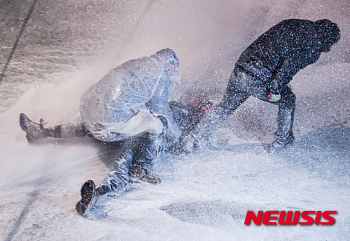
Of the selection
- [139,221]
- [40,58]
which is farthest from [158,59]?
[40,58]

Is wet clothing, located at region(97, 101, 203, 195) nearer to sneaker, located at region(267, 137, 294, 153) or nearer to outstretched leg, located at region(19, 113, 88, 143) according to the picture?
outstretched leg, located at region(19, 113, 88, 143)

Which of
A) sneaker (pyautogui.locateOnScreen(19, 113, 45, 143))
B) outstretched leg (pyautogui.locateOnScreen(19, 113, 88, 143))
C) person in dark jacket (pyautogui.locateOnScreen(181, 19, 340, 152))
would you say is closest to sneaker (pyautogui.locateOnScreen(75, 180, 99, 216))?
outstretched leg (pyautogui.locateOnScreen(19, 113, 88, 143))

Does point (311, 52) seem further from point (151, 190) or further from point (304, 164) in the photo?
point (151, 190)

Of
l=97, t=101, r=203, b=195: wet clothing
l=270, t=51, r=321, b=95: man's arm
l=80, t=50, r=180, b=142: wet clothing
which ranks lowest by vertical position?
l=97, t=101, r=203, b=195: wet clothing

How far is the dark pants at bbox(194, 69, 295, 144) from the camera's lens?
1.76 metres

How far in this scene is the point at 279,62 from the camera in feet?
5.57

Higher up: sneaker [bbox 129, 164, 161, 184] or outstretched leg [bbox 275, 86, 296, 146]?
outstretched leg [bbox 275, 86, 296, 146]

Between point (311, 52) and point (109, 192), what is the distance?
1492 millimetres

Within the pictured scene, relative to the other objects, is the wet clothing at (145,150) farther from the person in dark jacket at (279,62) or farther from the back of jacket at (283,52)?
the back of jacket at (283,52)

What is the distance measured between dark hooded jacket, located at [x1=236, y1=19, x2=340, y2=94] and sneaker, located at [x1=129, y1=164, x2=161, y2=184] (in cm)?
93

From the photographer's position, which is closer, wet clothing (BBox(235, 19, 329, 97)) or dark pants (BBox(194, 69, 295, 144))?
wet clothing (BBox(235, 19, 329, 97))

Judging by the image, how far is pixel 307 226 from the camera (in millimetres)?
1358

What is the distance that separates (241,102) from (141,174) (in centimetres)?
87

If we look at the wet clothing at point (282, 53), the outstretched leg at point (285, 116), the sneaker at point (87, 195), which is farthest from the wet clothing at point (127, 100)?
the outstretched leg at point (285, 116)
